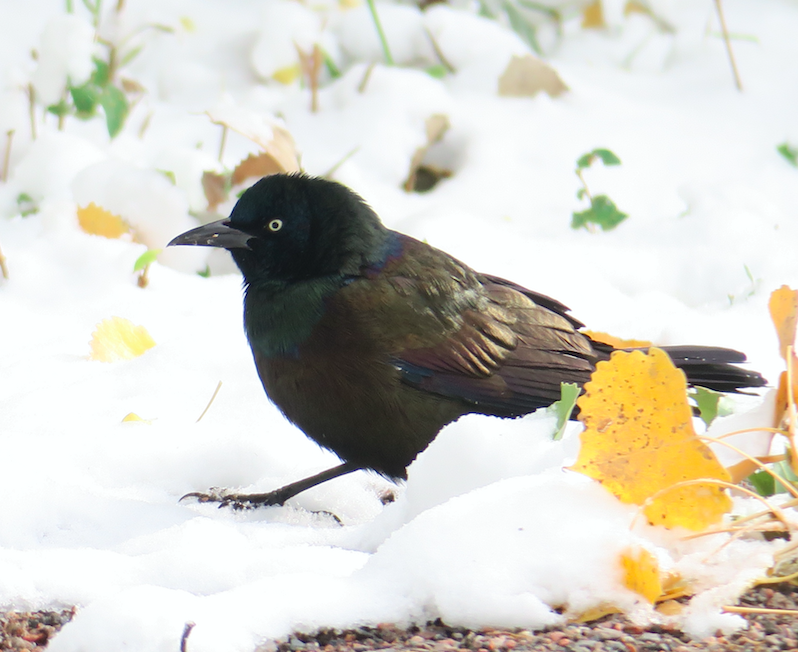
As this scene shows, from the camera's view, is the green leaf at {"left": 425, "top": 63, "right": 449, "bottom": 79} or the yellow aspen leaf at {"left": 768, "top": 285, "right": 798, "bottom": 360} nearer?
the yellow aspen leaf at {"left": 768, "top": 285, "right": 798, "bottom": 360}

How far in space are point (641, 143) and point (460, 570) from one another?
12.5ft

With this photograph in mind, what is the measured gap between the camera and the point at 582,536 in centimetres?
192

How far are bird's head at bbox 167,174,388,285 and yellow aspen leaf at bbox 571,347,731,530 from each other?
4.29 feet

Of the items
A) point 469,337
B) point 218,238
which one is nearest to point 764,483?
point 469,337

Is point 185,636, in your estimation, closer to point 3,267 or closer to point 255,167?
point 3,267

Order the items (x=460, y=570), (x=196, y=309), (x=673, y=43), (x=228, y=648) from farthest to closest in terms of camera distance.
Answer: (x=673, y=43)
(x=196, y=309)
(x=460, y=570)
(x=228, y=648)

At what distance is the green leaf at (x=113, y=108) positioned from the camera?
14.2 feet

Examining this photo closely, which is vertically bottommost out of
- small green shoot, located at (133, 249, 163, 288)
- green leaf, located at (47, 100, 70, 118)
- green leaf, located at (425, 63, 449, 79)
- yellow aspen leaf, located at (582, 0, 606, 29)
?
small green shoot, located at (133, 249, 163, 288)

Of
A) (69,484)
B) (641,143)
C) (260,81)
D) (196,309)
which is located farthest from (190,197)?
(641,143)

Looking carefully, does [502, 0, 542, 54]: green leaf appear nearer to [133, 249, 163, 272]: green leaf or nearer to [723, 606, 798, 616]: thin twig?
[133, 249, 163, 272]: green leaf

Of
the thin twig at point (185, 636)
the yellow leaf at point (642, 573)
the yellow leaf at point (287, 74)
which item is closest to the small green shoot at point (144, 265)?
the yellow leaf at point (287, 74)

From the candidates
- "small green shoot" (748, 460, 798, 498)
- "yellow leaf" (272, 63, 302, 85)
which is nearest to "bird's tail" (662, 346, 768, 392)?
"small green shoot" (748, 460, 798, 498)

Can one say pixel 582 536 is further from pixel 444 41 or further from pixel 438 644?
pixel 444 41

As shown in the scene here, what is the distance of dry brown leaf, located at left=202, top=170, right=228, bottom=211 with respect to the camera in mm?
4449
